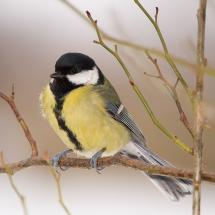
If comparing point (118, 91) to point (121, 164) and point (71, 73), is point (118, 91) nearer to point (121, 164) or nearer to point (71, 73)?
point (71, 73)

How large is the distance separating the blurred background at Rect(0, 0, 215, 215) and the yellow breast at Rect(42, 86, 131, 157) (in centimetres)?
32

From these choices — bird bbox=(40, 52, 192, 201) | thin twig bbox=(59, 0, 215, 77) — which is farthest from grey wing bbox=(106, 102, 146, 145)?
thin twig bbox=(59, 0, 215, 77)

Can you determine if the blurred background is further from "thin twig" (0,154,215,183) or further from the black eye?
"thin twig" (0,154,215,183)

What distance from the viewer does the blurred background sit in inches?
130

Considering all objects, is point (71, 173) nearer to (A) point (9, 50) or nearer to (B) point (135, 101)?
(B) point (135, 101)

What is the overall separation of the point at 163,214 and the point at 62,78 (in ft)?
5.07

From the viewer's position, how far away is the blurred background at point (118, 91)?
3296 millimetres

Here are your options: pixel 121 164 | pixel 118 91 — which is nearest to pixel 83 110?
pixel 121 164

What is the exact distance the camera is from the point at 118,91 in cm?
391

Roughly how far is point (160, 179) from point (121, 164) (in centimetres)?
50

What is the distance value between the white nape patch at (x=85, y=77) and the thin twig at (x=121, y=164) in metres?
0.24

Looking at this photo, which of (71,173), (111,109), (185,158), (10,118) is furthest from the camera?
(10,118)

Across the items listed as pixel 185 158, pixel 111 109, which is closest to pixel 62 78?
pixel 111 109

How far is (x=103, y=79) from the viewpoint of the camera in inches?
77.1
